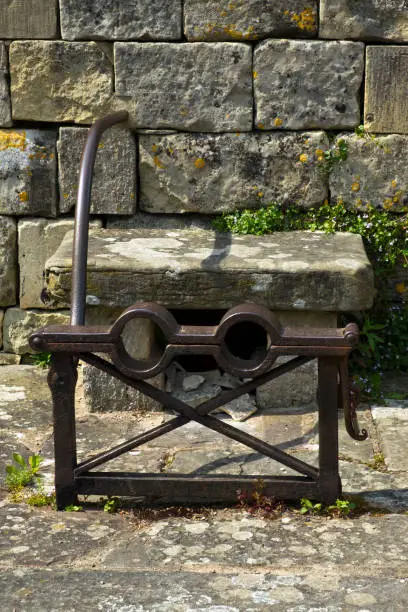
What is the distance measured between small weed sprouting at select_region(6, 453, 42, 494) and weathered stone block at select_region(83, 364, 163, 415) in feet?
2.07

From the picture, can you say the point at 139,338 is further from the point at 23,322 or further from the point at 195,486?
the point at 195,486

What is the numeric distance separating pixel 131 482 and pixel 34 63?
2.33 m

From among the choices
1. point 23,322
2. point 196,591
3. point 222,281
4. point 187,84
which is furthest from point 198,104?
point 196,591

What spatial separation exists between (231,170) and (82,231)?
47.9 inches

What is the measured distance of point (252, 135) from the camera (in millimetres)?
4531

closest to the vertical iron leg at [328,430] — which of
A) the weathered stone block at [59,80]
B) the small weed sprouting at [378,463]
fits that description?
the small weed sprouting at [378,463]

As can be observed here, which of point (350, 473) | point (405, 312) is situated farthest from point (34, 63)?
point (350, 473)

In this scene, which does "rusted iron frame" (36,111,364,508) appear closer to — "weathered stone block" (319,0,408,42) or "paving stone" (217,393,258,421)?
"paving stone" (217,393,258,421)

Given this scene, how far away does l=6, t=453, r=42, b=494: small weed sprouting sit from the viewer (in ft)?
11.0

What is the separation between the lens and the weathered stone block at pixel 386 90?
4.41 m

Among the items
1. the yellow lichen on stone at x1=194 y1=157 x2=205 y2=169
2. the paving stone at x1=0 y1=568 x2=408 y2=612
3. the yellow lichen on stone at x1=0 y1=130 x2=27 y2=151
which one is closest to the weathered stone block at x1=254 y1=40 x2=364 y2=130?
the yellow lichen on stone at x1=194 y1=157 x2=205 y2=169

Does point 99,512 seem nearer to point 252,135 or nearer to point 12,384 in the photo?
point 12,384

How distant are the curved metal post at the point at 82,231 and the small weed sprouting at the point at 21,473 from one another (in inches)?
22.6

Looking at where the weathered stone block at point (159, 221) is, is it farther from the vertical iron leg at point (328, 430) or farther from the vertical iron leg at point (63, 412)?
the vertical iron leg at point (328, 430)
